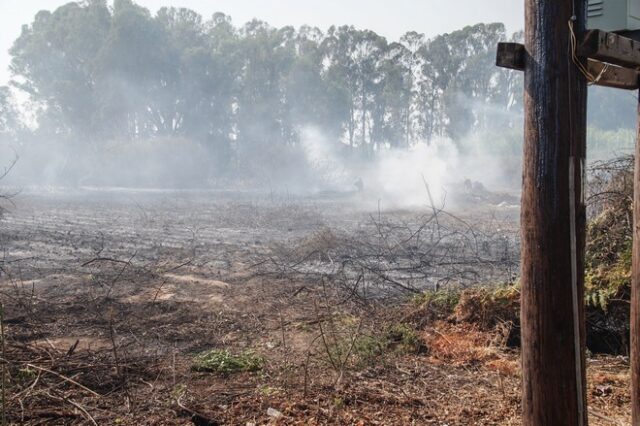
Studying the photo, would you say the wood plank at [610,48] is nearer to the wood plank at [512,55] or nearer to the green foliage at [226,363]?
the wood plank at [512,55]

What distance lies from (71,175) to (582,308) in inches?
1531

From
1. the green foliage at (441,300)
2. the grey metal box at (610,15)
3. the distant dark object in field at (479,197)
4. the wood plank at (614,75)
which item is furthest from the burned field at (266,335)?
the distant dark object in field at (479,197)

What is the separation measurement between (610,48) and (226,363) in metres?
4.02

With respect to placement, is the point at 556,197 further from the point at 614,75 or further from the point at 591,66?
the point at 614,75

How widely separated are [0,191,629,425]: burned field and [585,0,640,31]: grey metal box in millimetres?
2825

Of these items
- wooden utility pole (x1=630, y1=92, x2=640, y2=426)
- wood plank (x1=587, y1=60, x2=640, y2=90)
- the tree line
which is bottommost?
wooden utility pole (x1=630, y1=92, x2=640, y2=426)

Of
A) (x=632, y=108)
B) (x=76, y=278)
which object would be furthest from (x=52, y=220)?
(x=632, y=108)

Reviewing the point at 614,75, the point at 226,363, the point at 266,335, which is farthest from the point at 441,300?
the point at 614,75

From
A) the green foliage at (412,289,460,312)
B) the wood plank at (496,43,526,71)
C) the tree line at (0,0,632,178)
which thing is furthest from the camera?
the tree line at (0,0,632,178)

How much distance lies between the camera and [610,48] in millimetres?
2410

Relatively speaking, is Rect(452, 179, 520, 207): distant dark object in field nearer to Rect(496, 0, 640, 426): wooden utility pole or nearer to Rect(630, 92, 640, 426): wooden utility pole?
Rect(630, 92, 640, 426): wooden utility pole

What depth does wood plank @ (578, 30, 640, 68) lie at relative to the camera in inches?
91.8

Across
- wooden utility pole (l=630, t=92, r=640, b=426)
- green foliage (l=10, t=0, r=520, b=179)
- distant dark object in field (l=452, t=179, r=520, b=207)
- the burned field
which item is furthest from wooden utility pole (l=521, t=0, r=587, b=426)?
green foliage (l=10, t=0, r=520, b=179)

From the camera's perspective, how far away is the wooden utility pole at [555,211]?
2393 millimetres
